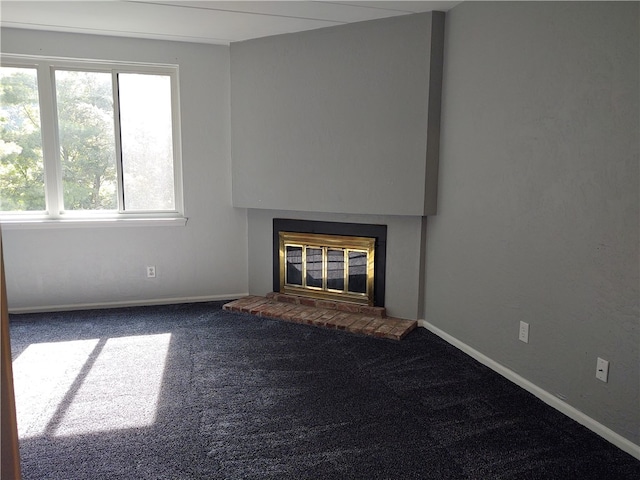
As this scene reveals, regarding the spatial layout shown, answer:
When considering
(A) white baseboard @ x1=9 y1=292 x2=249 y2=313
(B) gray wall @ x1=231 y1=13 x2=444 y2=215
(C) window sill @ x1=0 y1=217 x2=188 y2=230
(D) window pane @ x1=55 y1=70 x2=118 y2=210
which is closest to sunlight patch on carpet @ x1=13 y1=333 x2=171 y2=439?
(A) white baseboard @ x1=9 y1=292 x2=249 y2=313

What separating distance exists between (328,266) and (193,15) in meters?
2.21

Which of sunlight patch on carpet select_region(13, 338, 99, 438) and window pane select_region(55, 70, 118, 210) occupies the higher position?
window pane select_region(55, 70, 118, 210)

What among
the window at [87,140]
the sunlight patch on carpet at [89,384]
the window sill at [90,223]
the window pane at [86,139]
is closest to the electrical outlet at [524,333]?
the sunlight patch on carpet at [89,384]

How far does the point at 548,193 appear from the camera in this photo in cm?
244

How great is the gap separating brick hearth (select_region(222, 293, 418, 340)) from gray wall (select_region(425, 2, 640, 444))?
18.0 inches

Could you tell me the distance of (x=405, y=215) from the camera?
355 cm

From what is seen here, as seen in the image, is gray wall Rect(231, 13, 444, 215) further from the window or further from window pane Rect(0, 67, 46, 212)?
window pane Rect(0, 67, 46, 212)

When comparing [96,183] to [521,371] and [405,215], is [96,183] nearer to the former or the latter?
[405,215]

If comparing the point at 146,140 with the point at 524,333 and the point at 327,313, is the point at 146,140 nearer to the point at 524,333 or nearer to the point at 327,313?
the point at 327,313

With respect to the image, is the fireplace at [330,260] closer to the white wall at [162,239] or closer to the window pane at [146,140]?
the white wall at [162,239]

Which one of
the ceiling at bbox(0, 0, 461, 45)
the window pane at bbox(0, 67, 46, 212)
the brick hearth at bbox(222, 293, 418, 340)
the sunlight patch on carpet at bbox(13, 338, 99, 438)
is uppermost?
the ceiling at bbox(0, 0, 461, 45)

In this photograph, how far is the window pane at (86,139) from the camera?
391 centimetres

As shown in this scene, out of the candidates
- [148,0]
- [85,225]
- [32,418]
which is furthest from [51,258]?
[148,0]

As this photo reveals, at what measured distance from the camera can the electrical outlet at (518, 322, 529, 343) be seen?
2619 millimetres
